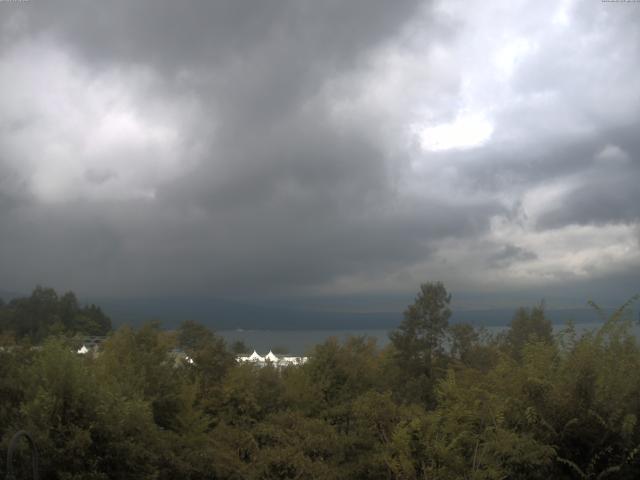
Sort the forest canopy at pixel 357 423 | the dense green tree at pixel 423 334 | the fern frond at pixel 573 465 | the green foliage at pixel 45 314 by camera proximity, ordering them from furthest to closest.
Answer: the green foliage at pixel 45 314, the dense green tree at pixel 423 334, the forest canopy at pixel 357 423, the fern frond at pixel 573 465

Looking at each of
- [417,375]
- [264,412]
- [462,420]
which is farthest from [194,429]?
[417,375]

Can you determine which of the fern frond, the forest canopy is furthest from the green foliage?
the fern frond

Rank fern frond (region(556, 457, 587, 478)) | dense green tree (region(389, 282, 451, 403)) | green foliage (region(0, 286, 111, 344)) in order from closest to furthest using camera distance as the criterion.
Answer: fern frond (region(556, 457, 587, 478)) → dense green tree (region(389, 282, 451, 403)) → green foliage (region(0, 286, 111, 344))

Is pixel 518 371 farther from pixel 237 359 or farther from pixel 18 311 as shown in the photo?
pixel 18 311

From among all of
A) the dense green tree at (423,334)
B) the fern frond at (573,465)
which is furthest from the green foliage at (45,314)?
the fern frond at (573,465)

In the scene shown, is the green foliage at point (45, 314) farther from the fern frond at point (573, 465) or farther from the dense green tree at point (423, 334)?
the fern frond at point (573, 465)

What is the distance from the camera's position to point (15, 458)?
46.6 ft

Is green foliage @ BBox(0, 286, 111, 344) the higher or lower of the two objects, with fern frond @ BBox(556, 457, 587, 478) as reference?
higher

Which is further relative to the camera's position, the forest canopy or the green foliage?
the green foliage

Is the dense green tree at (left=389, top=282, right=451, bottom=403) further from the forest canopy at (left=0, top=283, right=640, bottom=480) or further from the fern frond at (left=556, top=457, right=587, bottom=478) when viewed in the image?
the fern frond at (left=556, top=457, right=587, bottom=478)

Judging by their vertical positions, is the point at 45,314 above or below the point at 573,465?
above

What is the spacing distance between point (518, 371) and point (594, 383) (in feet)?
6.56

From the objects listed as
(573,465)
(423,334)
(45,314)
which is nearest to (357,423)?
(573,465)

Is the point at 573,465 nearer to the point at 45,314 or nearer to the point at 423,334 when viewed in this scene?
the point at 423,334
